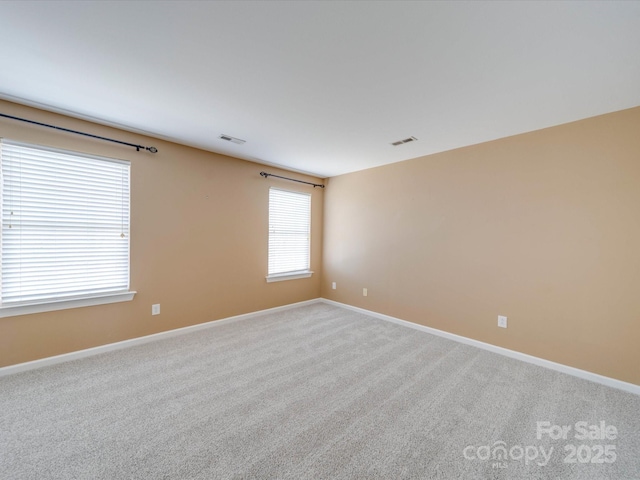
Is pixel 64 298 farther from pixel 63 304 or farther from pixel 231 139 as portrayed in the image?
pixel 231 139

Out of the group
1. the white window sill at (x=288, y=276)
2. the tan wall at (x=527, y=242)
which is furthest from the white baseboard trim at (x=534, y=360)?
the white window sill at (x=288, y=276)

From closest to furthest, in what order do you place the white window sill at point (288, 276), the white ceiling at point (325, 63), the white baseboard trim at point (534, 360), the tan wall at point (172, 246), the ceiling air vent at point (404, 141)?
the white ceiling at point (325, 63), the white baseboard trim at point (534, 360), the tan wall at point (172, 246), the ceiling air vent at point (404, 141), the white window sill at point (288, 276)

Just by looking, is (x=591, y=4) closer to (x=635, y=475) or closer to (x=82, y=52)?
(x=635, y=475)

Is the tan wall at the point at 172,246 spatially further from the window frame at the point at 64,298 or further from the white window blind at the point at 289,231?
the white window blind at the point at 289,231

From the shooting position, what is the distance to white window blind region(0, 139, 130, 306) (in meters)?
2.29

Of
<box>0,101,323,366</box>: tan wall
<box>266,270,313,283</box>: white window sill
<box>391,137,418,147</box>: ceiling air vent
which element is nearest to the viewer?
<box>0,101,323,366</box>: tan wall

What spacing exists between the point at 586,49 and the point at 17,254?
4474mm

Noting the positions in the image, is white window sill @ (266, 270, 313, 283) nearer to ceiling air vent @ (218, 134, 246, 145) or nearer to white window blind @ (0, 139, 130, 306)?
white window blind @ (0, 139, 130, 306)

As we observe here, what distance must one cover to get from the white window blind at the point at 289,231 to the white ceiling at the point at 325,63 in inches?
65.4

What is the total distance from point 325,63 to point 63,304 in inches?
124

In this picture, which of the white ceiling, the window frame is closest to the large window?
the white ceiling

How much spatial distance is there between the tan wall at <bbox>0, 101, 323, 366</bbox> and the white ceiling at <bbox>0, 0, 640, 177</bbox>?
12.7 inches

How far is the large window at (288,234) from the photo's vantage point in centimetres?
423

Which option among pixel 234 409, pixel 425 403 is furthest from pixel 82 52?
pixel 425 403
